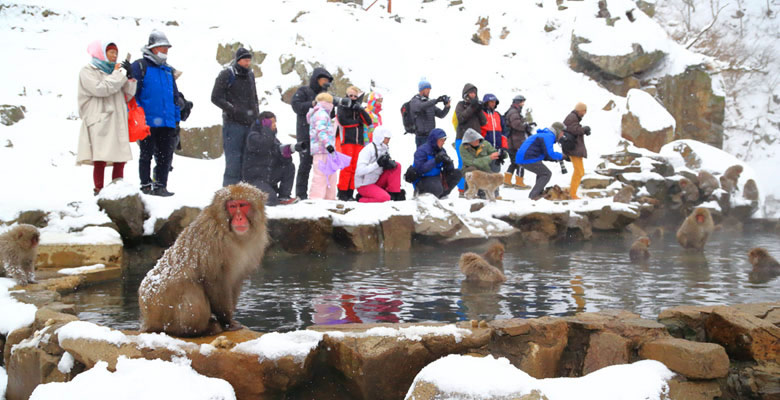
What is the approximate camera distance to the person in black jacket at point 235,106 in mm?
6488

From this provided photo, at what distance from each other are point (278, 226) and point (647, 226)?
6.01 m

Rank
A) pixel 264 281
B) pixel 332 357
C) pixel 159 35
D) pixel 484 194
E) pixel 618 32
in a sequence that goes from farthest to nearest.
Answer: pixel 618 32, pixel 484 194, pixel 159 35, pixel 264 281, pixel 332 357

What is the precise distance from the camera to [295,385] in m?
2.55

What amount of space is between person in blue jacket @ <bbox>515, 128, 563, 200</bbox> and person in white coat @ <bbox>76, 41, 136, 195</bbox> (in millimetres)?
5446

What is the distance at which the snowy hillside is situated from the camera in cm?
1166

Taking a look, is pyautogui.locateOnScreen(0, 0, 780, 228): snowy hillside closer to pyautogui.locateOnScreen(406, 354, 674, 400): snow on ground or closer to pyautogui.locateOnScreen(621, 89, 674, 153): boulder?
pyautogui.locateOnScreen(621, 89, 674, 153): boulder

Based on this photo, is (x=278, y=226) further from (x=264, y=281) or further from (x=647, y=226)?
(x=647, y=226)

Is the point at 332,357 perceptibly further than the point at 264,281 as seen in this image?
No

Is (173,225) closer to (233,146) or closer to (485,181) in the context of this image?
(233,146)

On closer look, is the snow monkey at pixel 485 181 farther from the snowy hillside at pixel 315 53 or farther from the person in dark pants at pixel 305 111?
the snowy hillside at pixel 315 53

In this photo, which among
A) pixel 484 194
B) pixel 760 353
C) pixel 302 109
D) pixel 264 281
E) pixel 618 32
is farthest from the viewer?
pixel 618 32

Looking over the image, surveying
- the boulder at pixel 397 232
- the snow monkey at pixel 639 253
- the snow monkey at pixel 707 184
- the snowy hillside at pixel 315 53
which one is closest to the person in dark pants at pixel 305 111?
the boulder at pixel 397 232

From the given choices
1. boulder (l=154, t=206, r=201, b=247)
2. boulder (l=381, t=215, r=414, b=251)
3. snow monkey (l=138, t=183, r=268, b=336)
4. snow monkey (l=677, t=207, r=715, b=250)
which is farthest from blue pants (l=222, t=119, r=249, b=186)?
snow monkey (l=677, t=207, r=715, b=250)

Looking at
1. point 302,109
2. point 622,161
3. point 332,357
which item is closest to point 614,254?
point 302,109
